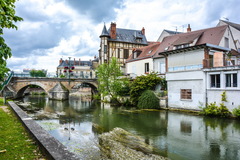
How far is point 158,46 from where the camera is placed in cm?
3033

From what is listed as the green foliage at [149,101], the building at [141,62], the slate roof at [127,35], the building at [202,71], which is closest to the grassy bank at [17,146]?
the building at [202,71]

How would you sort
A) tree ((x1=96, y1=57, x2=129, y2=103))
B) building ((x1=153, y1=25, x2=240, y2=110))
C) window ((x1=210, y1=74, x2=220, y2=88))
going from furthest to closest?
1. tree ((x1=96, y1=57, x2=129, y2=103))
2. window ((x1=210, y1=74, x2=220, y2=88))
3. building ((x1=153, y1=25, x2=240, y2=110))

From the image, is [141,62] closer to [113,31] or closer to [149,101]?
[149,101]

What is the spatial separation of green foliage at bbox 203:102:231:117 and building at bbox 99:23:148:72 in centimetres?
2211

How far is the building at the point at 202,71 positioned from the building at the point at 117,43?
1604 centimetres

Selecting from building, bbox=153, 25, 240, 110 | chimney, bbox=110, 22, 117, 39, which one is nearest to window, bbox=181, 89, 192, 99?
building, bbox=153, 25, 240, 110

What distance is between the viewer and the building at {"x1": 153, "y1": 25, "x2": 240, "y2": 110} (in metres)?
16.6

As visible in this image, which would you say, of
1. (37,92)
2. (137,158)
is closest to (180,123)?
(137,158)

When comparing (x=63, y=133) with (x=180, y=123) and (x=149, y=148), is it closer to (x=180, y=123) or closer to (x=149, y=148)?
(x=149, y=148)

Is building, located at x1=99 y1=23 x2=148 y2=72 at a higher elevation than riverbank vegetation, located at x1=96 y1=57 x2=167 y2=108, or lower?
higher

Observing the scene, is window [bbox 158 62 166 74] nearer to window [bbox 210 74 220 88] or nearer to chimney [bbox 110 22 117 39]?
window [bbox 210 74 220 88]

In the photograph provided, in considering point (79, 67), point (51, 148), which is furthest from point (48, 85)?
point (79, 67)

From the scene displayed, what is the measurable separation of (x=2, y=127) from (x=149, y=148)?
6464 mm

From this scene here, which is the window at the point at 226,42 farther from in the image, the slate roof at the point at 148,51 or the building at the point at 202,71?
the slate roof at the point at 148,51
